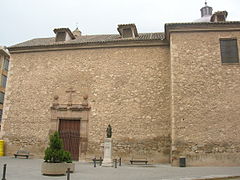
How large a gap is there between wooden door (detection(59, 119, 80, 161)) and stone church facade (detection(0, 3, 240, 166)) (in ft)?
0.18

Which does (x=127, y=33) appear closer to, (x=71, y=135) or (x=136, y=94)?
(x=136, y=94)

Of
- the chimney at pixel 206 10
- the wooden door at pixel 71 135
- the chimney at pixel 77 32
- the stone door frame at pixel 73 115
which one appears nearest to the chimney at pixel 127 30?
the stone door frame at pixel 73 115

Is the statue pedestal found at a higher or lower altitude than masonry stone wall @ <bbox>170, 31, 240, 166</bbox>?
lower

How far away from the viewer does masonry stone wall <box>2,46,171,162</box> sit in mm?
11586

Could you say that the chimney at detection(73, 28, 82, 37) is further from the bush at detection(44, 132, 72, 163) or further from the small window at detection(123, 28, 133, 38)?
the bush at detection(44, 132, 72, 163)

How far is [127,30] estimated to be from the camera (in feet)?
44.7

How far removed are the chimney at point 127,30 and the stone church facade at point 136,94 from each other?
0.06 metres

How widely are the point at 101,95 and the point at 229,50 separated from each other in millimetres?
A: 6690

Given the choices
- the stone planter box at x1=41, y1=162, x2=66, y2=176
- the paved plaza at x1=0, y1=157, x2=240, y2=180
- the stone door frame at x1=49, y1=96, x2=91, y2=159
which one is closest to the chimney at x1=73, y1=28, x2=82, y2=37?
the stone door frame at x1=49, y1=96, x2=91, y2=159

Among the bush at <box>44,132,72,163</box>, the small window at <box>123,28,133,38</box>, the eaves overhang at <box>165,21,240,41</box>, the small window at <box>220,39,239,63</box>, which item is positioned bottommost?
the bush at <box>44,132,72,163</box>

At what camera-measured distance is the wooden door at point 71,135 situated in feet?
39.7

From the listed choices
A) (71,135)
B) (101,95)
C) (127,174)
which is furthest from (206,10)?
(127,174)

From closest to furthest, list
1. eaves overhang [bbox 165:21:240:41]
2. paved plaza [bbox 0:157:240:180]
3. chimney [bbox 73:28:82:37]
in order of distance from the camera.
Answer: paved plaza [bbox 0:157:240:180] < eaves overhang [bbox 165:21:240:41] < chimney [bbox 73:28:82:37]

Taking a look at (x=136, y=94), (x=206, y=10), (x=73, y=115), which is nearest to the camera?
(x=136, y=94)
